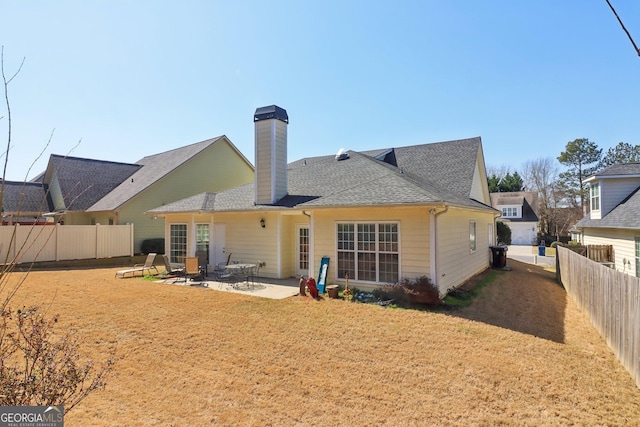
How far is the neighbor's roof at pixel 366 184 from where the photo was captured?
10578mm

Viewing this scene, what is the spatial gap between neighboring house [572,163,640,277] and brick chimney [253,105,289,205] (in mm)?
13620

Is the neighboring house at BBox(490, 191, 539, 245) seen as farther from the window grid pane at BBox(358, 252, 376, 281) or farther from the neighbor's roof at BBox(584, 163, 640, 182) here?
the window grid pane at BBox(358, 252, 376, 281)

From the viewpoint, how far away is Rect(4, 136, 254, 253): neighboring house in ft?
71.5

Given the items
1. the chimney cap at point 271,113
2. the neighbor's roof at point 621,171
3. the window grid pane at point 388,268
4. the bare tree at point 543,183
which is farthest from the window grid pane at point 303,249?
the bare tree at point 543,183

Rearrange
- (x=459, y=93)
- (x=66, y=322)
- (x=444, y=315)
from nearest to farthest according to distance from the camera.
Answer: (x=66, y=322) → (x=444, y=315) → (x=459, y=93)

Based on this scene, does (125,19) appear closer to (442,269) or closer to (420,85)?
(442,269)

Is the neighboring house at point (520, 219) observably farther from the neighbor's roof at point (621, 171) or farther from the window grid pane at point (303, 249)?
the window grid pane at point (303, 249)

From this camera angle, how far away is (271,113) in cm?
1462

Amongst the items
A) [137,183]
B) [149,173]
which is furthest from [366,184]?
[149,173]

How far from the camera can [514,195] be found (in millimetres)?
42000

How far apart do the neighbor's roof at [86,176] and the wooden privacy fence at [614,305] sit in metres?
26.4

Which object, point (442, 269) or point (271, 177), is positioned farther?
point (271, 177)

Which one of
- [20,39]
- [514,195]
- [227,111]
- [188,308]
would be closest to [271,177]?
[227,111]

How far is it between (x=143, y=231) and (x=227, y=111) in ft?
36.7
